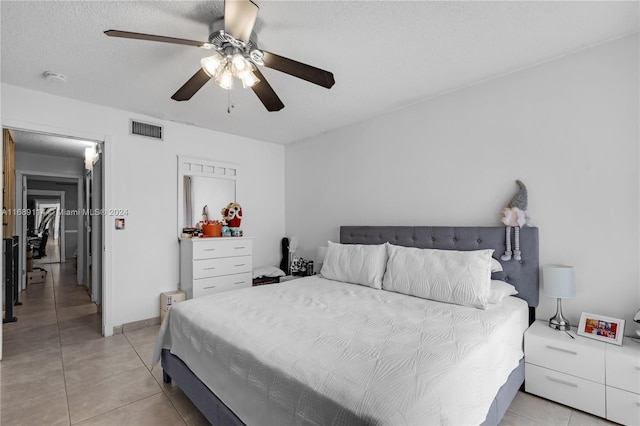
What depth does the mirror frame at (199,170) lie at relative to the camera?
3840 millimetres

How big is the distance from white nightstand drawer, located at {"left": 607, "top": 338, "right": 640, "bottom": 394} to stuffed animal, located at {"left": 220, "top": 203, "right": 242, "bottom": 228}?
152 inches

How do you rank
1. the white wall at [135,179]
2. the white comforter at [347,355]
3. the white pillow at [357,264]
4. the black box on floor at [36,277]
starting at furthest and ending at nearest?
the black box on floor at [36,277] → the white wall at [135,179] → the white pillow at [357,264] → the white comforter at [347,355]

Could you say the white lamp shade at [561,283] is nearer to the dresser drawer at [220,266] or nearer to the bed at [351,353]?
the bed at [351,353]

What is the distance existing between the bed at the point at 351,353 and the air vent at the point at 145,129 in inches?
93.3

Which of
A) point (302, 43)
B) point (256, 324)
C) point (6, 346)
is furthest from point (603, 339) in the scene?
point (6, 346)

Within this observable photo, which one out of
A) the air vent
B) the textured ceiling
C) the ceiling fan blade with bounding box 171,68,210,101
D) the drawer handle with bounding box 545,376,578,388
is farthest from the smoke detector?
the drawer handle with bounding box 545,376,578,388

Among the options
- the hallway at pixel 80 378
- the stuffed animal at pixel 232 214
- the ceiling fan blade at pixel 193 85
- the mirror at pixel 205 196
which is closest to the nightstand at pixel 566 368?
the hallway at pixel 80 378

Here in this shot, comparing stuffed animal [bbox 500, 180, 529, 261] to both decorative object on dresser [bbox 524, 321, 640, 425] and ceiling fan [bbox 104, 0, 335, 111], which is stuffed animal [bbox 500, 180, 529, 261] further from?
ceiling fan [bbox 104, 0, 335, 111]

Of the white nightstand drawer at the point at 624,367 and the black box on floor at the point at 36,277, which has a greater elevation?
the white nightstand drawer at the point at 624,367

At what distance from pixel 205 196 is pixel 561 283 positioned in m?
3.92

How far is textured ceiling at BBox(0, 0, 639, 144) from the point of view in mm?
Answer: 1789

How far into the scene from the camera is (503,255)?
2494mm

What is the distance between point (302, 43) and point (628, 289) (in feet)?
9.42

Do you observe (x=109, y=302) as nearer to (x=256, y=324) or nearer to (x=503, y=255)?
(x=256, y=324)
